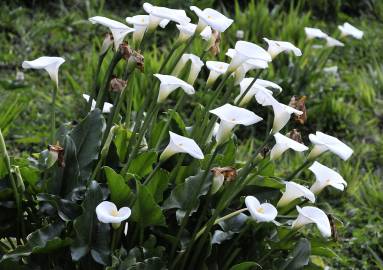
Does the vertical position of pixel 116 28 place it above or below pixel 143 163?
above

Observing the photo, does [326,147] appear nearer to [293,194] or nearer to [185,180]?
[293,194]

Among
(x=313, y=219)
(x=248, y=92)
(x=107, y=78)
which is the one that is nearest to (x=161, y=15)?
(x=107, y=78)

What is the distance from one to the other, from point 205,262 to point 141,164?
282 millimetres

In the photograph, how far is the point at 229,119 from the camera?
4.83ft

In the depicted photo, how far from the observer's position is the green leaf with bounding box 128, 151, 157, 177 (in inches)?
65.2

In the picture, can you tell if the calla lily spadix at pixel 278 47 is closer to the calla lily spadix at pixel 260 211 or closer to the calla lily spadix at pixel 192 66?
the calla lily spadix at pixel 192 66

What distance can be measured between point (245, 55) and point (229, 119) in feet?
0.50

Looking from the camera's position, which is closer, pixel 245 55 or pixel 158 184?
pixel 245 55

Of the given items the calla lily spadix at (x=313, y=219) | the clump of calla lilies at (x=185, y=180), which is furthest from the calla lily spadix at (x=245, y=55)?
the calla lily spadix at (x=313, y=219)

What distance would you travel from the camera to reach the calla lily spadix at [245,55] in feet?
4.98

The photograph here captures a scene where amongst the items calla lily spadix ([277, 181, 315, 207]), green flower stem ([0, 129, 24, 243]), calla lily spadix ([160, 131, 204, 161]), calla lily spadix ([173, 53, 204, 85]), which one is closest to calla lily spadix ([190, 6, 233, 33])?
calla lily spadix ([173, 53, 204, 85])

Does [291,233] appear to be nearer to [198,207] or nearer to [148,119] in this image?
[198,207]

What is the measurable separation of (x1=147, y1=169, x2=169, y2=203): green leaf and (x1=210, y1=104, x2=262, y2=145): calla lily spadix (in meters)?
0.19

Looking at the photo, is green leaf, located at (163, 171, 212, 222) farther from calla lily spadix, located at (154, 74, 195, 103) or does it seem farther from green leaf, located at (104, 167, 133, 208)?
calla lily spadix, located at (154, 74, 195, 103)
